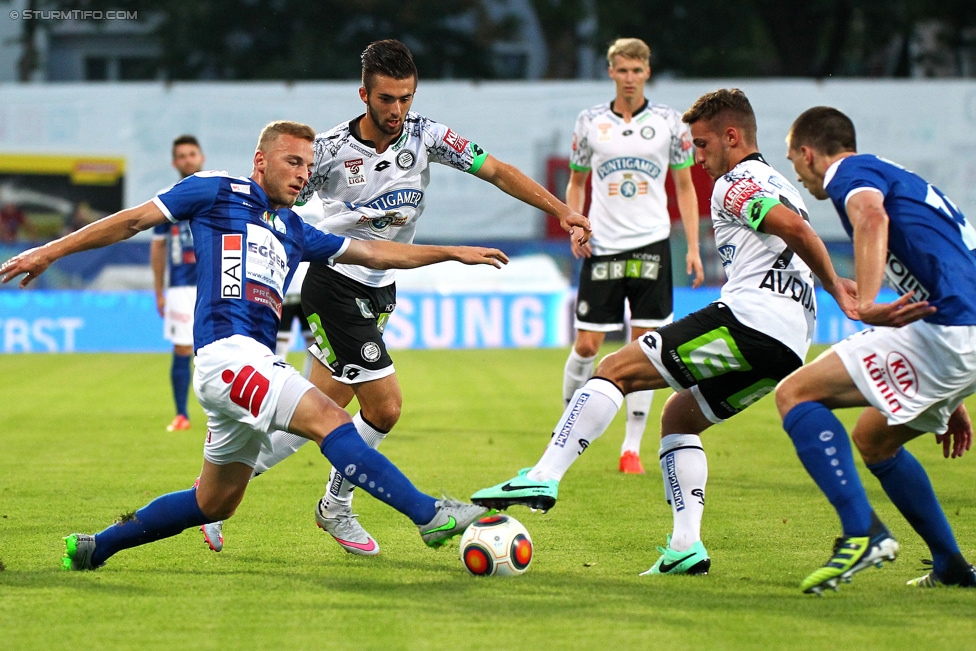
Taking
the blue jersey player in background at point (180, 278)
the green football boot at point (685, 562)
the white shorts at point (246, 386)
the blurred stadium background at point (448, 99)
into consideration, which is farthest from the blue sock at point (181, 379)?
the blurred stadium background at point (448, 99)

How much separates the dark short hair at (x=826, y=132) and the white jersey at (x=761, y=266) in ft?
0.90

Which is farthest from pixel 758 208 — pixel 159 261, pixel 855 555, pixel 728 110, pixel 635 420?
pixel 159 261

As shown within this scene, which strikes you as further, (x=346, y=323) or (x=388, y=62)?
(x=346, y=323)

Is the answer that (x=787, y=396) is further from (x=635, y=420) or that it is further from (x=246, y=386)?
(x=635, y=420)

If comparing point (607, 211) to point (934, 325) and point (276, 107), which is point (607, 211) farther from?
point (276, 107)

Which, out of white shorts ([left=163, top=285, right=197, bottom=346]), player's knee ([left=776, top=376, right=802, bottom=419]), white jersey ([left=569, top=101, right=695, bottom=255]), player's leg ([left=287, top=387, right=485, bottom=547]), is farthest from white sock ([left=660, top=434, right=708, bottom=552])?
white shorts ([left=163, top=285, right=197, bottom=346])

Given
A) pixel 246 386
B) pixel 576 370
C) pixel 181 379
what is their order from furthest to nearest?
pixel 181 379 < pixel 576 370 < pixel 246 386

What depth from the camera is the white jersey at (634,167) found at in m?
8.76

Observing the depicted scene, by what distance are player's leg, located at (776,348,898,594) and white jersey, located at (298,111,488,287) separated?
211cm

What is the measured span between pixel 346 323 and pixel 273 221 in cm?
112

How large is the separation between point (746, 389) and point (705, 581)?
2.66 ft

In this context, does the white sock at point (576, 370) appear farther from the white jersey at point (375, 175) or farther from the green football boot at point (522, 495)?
the green football boot at point (522, 495)

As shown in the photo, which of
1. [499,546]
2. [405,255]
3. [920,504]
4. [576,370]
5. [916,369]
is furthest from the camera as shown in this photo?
[576,370]

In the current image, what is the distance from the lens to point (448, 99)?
81.1 ft
